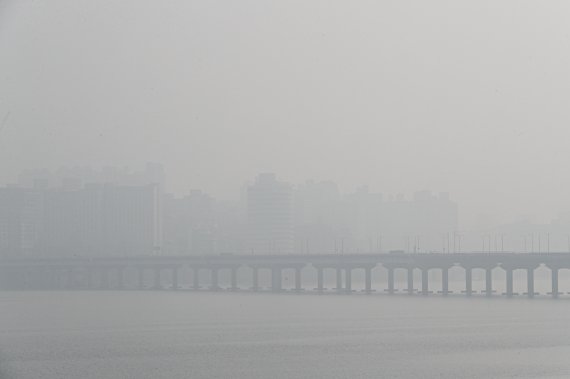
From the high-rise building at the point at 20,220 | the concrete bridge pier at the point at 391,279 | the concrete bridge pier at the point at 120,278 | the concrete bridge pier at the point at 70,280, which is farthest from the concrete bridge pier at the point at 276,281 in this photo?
the high-rise building at the point at 20,220

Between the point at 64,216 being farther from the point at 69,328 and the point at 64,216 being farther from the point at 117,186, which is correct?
the point at 69,328

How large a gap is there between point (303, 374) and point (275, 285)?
8267 centimetres

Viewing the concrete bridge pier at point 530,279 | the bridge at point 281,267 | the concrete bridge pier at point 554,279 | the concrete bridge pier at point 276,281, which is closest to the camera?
the concrete bridge pier at point 554,279

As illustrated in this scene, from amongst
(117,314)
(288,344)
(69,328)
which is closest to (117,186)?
(117,314)

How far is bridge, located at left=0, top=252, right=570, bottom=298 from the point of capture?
112m

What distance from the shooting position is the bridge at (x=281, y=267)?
112m

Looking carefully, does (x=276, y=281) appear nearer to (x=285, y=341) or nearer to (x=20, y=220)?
(x=20, y=220)

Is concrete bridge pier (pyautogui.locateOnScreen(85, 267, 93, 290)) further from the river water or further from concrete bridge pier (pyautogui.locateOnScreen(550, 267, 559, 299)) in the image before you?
concrete bridge pier (pyautogui.locateOnScreen(550, 267, 559, 299))

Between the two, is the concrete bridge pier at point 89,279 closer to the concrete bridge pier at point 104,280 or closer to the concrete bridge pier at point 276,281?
the concrete bridge pier at point 104,280

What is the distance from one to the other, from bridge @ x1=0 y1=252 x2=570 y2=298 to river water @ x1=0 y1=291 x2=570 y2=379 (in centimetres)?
1415

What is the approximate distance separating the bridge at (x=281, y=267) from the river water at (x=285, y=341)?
1415 cm

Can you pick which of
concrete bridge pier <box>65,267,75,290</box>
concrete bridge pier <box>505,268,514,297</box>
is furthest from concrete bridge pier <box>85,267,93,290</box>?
concrete bridge pier <box>505,268,514,297</box>

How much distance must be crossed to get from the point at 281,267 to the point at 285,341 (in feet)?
219

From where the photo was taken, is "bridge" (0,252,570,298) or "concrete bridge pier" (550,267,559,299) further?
"bridge" (0,252,570,298)
